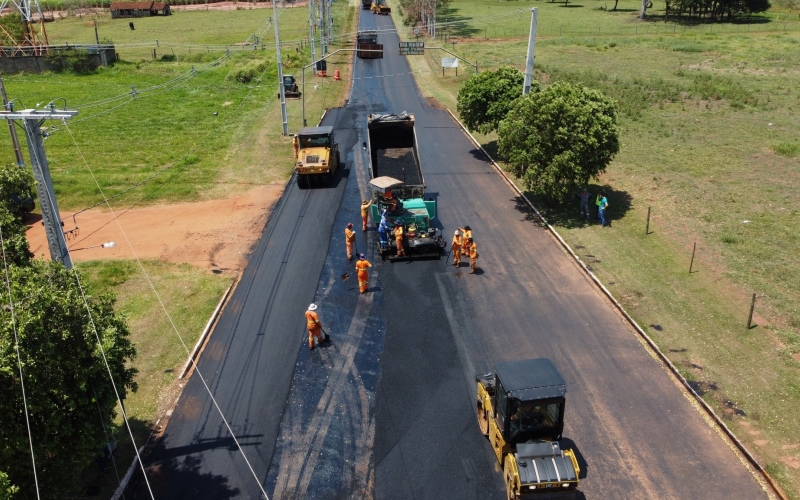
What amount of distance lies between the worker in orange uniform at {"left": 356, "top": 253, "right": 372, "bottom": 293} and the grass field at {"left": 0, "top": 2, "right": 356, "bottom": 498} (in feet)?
16.5

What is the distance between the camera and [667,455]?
14492 millimetres

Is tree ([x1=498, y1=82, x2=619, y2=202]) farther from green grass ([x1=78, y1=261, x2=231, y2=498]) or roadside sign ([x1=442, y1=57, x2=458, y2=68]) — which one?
roadside sign ([x1=442, y1=57, x2=458, y2=68])

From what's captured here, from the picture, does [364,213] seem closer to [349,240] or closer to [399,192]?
[399,192]

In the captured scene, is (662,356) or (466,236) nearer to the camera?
(662,356)

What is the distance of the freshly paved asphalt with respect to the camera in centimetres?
1406

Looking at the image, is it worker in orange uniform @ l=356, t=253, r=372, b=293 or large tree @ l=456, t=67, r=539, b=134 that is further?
large tree @ l=456, t=67, r=539, b=134

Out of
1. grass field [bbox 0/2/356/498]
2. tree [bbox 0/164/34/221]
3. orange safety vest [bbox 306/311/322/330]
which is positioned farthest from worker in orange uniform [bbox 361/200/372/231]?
tree [bbox 0/164/34/221]

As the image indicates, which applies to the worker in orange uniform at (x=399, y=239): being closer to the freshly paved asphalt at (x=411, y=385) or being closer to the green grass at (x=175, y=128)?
the freshly paved asphalt at (x=411, y=385)

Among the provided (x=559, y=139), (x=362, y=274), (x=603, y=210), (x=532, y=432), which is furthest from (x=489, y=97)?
(x=532, y=432)

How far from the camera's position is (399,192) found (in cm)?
2633

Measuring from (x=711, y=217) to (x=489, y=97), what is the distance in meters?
14.3

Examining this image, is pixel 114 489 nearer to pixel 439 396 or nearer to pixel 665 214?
pixel 439 396

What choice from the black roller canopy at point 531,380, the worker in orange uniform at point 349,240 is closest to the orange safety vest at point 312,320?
the worker in orange uniform at point 349,240

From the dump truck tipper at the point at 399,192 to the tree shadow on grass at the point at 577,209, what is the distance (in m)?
5.86
